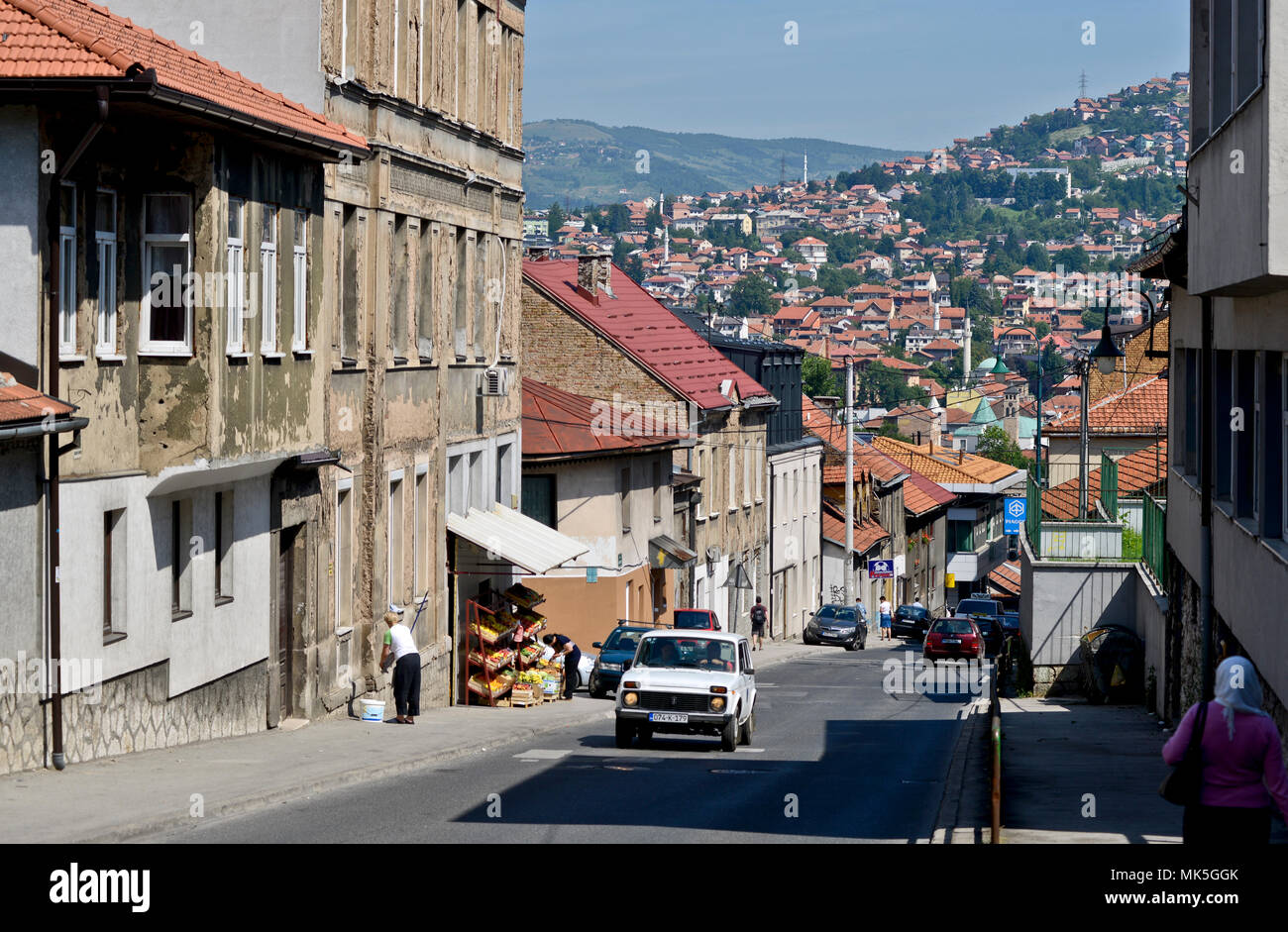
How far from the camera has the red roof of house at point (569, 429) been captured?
44312mm

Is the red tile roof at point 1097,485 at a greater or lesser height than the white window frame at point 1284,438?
lesser

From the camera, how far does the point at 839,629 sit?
212 feet

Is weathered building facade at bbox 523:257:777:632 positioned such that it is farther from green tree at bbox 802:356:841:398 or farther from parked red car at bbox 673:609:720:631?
green tree at bbox 802:356:841:398

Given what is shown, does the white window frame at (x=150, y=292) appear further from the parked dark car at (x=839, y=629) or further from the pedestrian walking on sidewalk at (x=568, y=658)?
the parked dark car at (x=839, y=629)

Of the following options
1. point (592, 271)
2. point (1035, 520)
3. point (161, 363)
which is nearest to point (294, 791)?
point (161, 363)

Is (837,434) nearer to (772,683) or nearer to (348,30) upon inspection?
(772,683)

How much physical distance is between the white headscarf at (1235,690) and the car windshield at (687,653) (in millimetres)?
15113

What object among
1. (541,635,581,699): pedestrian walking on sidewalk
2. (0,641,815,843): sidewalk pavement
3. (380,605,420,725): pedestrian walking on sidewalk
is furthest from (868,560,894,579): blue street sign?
(380,605,420,725): pedestrian walking on sidewalk

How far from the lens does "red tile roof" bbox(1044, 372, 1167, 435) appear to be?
202ft

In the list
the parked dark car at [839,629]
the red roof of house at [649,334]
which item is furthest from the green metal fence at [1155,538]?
the parked dark car at [839,629]

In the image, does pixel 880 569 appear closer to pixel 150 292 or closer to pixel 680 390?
pixel 680 390

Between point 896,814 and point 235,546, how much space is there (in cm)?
885

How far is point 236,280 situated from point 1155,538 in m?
18.2
